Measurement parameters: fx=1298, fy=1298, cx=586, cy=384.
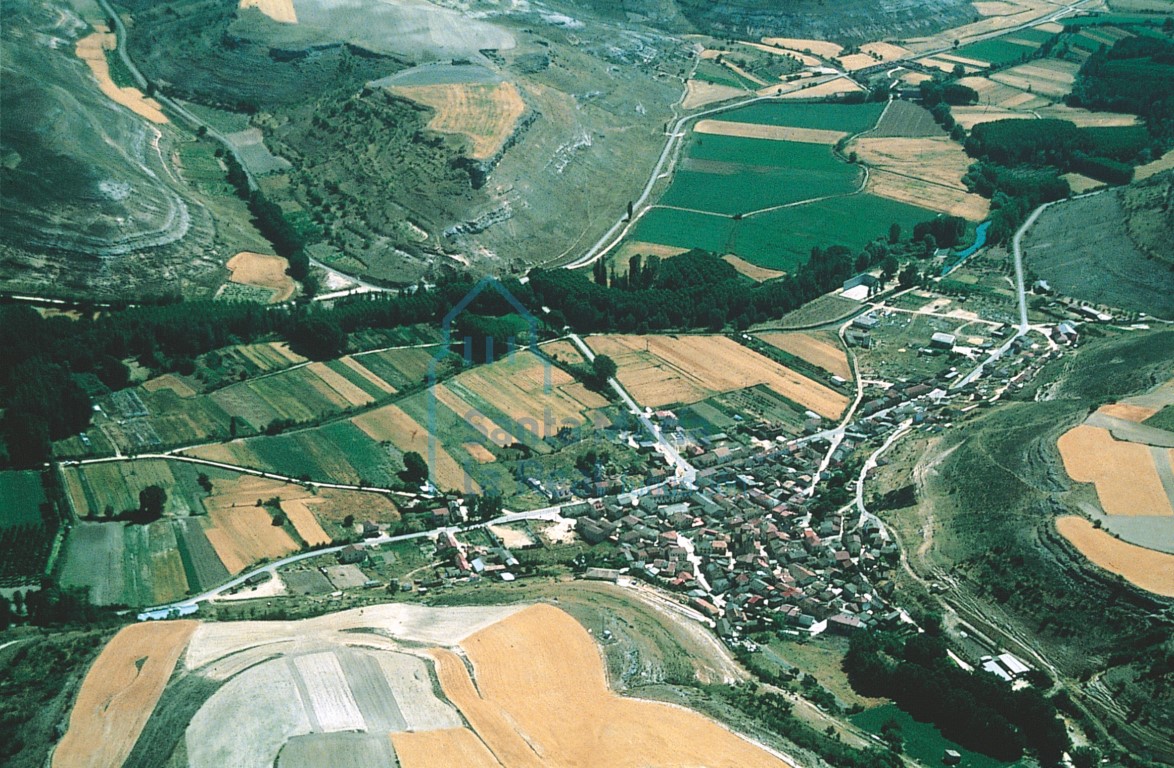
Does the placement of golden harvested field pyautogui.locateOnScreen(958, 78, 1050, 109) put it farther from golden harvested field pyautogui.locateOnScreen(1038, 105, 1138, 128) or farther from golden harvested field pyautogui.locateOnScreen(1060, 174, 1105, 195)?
golden harvested field pyautogui.locateOnScreen(1060, 174, 1105, 195)

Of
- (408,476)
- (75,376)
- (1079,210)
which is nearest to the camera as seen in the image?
(408,476)

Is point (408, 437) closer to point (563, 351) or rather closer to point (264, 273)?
point (563, 351)

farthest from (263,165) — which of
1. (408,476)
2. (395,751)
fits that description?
(395,751)

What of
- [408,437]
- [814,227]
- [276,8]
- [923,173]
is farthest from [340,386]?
[276,8]

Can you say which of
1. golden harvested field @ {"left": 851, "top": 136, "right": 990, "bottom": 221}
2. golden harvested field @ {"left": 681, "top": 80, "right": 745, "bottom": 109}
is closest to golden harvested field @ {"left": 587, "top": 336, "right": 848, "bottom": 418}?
golden harvested field @ {"left": 851, "top": 136, "right": 990, "bottom": 221}

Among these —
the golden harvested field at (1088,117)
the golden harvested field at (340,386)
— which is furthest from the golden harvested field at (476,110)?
the golden harvested field at (1088,117)

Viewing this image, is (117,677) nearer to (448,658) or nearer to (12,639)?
(12,639)

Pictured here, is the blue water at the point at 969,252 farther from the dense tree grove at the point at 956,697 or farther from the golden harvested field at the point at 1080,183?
the dense tree grove at the point at 956,697
